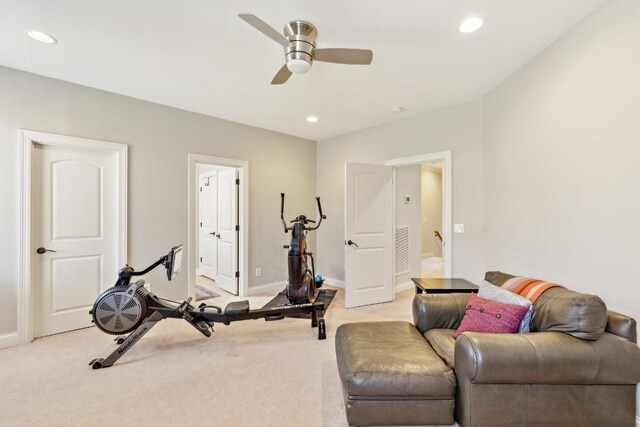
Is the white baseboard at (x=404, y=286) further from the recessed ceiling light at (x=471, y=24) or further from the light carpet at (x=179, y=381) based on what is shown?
the recessed ceiling light at (x=471, y=24)

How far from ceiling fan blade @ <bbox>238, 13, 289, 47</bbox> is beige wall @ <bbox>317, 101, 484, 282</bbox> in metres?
2.47

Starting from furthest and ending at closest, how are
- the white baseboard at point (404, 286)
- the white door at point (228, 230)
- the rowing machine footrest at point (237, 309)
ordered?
the white baseboard at point (404, 286)
the white door at point (228, 230)
the rowing machine footrest at point (237, 309)

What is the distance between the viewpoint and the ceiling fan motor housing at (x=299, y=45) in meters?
1.96

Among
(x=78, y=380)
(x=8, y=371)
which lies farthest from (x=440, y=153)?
(x=8, y=371)

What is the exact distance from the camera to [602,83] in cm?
186

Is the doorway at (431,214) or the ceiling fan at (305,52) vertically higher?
the ceiling fan at (305,52)

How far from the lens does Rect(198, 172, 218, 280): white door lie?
5.07m

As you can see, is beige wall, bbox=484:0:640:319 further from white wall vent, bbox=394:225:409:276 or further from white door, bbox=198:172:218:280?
white door, bbox=198:172:218:280

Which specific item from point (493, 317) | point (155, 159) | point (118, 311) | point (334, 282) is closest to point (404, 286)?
point (334, 282)

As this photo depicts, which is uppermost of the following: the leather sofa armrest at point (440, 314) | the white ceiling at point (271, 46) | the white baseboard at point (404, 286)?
the white ceiling at point (271, 46)

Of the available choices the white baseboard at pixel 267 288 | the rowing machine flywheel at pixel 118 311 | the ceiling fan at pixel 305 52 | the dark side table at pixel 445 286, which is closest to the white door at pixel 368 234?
the dark side table at pixel 445 286

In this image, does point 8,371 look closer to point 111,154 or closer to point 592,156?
point 111,154

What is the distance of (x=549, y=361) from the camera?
4.84 feet

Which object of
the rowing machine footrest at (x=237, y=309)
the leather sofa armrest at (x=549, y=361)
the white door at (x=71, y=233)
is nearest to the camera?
A: the leather sofa armrest at (x=549, y=361)
